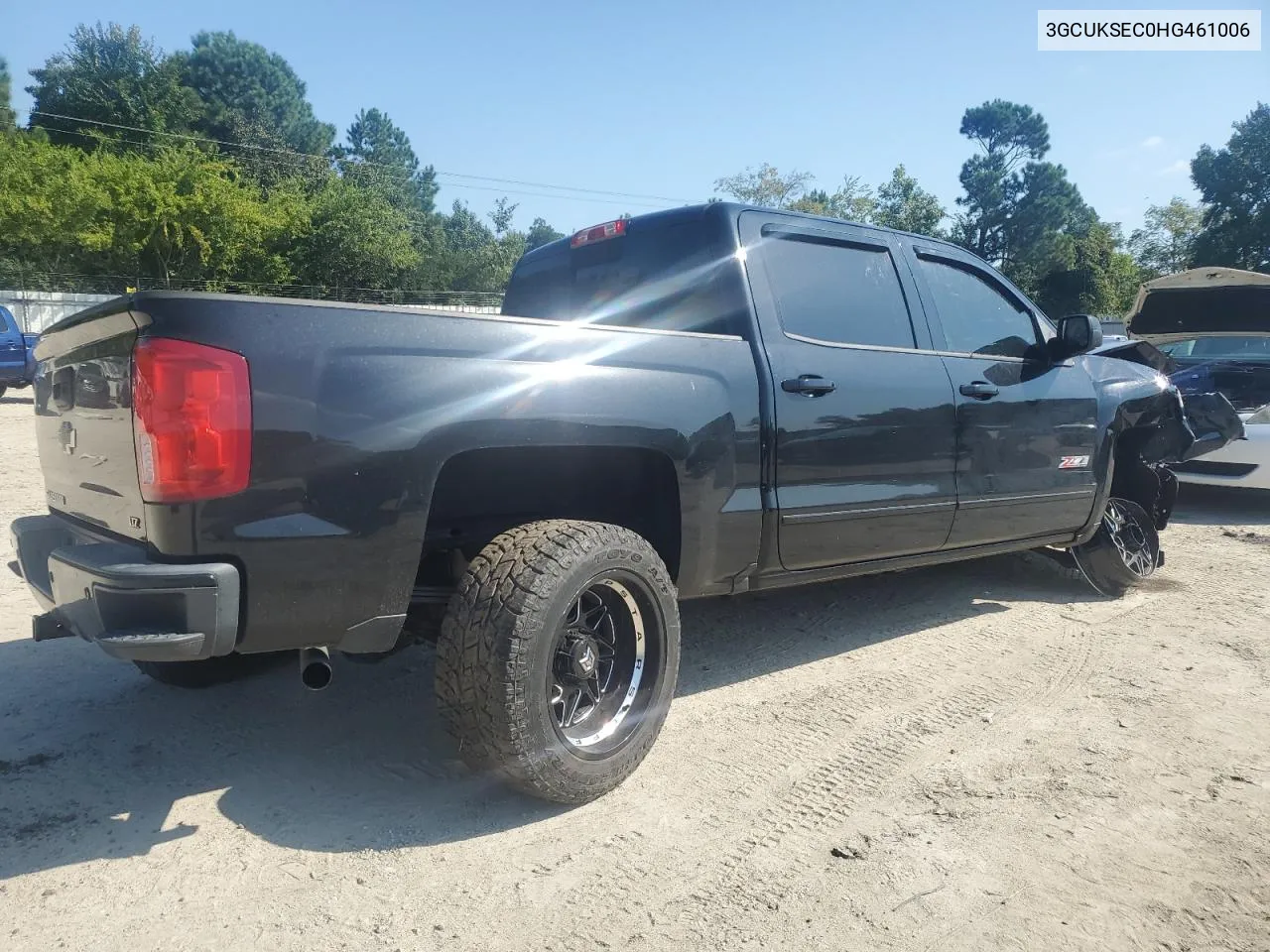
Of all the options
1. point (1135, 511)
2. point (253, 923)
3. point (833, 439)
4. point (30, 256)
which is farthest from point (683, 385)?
point (30, 256)

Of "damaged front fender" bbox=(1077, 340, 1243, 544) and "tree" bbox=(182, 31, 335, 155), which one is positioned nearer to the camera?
"damaged front fender" bbox=(1077, 340, 1243, 544)

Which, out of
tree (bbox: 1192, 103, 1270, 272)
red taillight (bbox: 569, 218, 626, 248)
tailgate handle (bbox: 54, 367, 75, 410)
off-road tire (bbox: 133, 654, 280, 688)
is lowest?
off-road tire (bbox: 133, 654, 280, 688)

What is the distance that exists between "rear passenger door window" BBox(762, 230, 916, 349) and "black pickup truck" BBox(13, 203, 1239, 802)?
1 centimetres

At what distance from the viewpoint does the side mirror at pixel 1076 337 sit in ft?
14.5

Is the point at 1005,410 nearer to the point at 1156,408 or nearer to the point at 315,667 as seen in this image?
the point at 1156,408

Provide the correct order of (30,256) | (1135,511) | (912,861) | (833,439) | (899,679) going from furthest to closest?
(30,256), (1135,511), (899,679), (833,439), (912,861)

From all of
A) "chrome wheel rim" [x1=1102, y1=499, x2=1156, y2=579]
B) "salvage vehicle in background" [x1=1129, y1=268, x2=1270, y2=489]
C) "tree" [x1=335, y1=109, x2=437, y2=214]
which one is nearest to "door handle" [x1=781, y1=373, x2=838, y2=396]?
"chrome wheel rim" [x1=1102, y1=499, x2=1156, y2=579]

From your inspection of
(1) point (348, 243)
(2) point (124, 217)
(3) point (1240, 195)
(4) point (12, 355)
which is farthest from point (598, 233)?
(3) point (1240, 195)

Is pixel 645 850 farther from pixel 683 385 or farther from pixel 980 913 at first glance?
pixel 683 385

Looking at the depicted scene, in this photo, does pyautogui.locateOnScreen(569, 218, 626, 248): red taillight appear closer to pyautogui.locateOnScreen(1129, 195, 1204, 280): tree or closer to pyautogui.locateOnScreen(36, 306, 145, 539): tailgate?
pyautogui.locateOnScreen(36, 306, 145, 539): tailgate

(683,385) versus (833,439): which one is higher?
(683,385)

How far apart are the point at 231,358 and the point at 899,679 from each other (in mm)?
2901

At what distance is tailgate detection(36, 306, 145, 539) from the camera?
2.25 meters

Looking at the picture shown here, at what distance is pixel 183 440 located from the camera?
2.11 m
